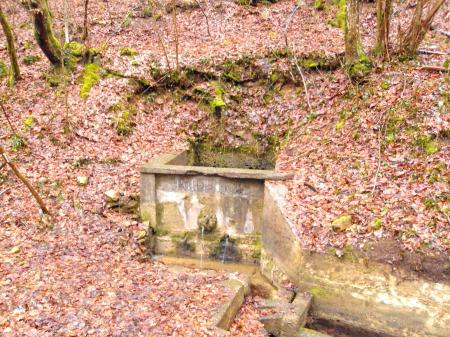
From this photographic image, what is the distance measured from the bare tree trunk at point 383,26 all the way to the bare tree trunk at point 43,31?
8989 millimetres

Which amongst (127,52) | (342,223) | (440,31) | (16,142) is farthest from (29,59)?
(440,31)

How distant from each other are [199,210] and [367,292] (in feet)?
13.8

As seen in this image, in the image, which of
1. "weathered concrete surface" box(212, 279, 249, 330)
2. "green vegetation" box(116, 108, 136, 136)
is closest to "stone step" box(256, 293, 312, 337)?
"weathered concrete surface" box(212, 279, 249, 330)

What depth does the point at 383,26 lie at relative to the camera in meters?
9.70

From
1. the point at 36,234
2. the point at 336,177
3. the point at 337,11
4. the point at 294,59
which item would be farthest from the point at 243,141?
the point at 337,11

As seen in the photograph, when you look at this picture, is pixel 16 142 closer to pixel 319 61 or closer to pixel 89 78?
pixel 89 78

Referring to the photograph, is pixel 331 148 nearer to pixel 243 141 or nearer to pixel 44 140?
pixel 243 141

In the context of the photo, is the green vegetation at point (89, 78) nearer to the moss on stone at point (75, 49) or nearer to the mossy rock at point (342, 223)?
the moss on stone at point (75, 49)

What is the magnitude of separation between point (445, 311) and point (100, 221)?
686cm

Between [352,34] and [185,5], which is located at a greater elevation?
[185,5]

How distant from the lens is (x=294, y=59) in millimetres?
11953

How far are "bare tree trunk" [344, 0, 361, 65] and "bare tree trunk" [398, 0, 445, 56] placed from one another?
A: 1122mm

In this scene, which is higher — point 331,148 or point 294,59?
point 294,59

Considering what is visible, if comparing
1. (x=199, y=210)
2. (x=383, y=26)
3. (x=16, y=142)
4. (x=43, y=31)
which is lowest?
(x=199, y=210)
